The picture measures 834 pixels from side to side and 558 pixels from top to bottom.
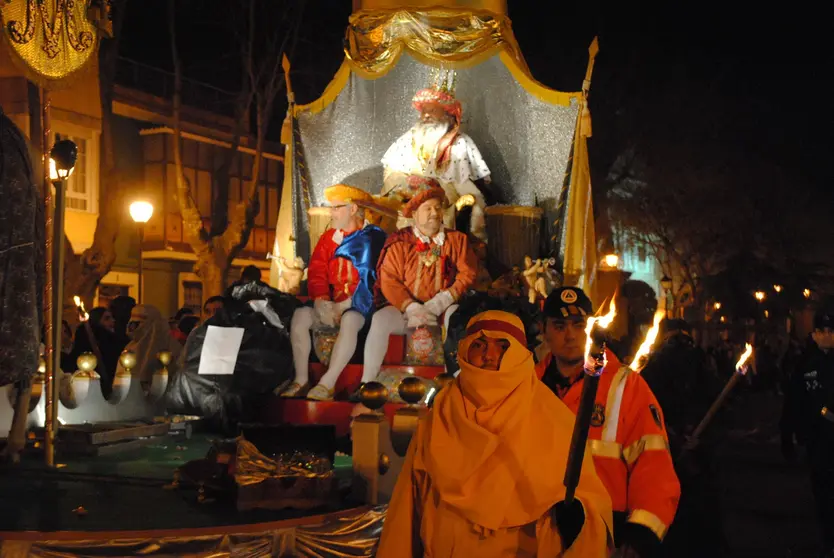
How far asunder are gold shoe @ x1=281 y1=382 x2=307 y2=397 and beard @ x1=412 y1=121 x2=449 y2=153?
3323mm

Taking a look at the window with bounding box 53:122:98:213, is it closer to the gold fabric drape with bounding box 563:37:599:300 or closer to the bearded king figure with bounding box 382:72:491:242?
the bearded king figure with bounding box 382:72:491:242

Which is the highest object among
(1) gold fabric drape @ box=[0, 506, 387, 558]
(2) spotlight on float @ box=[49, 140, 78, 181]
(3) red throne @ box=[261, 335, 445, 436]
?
(2) spotlight on float @ box=[49, 140, 78, 181]

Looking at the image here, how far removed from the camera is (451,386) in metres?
3.52

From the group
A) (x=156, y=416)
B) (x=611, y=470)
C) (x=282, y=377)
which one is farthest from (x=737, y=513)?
(x=611, y=470)

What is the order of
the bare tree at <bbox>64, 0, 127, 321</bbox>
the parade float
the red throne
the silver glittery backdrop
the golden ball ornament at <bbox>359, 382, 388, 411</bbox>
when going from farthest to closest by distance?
the bare tree at <bbox>64, 0, 127, 321</bbox>
the silver glittery backdrop
the red throne
the golden ball ornament at <bbox>359, 382, 388, 411</bbox>
the parade float

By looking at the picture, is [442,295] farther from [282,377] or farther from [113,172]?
[113,172]

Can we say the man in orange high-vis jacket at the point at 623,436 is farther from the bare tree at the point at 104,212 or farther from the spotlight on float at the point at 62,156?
the bare tree at the point at 104,212

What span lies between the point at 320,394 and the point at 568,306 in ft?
17.6

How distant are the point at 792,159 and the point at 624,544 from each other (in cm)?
2395

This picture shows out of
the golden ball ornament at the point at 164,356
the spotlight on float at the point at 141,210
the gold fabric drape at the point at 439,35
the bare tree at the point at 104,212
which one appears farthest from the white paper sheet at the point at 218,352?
the bare tree at the point at 104,212

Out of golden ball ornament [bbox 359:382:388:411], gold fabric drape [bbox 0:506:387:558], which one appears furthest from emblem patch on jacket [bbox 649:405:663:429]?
golden ball ornament [bbox 359:382:388:411]

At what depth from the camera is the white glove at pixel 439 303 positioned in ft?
30.3

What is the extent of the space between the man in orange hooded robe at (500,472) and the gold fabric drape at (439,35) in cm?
847

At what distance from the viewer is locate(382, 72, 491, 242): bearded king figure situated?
11156 mm
